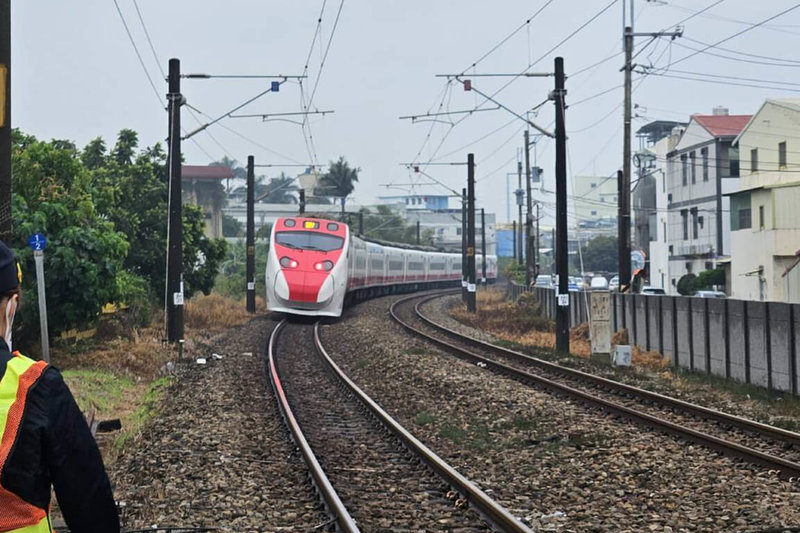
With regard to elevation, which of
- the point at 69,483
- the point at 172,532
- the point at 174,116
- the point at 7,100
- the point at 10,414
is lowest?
the point at 172,532

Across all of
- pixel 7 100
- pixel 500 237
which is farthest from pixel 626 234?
pixel 500 237

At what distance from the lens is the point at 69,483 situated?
8.40ft

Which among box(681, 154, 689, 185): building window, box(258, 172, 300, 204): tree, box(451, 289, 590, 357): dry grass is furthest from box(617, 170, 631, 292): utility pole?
box(258, 172, 300, 204): tree

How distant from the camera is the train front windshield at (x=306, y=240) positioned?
30.8 metres

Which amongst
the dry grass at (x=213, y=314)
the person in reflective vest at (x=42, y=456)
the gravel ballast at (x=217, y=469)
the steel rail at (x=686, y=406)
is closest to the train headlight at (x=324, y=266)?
the dry grass at (x=213, y=314)

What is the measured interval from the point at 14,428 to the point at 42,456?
0.12 metres

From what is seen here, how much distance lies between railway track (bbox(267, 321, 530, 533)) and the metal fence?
695 cm

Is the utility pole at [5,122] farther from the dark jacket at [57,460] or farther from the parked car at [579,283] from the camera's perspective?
the parked car at [579,283]

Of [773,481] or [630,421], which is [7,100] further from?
[630,421]

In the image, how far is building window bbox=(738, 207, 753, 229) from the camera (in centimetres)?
3742

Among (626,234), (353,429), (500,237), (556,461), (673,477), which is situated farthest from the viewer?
(500,237)

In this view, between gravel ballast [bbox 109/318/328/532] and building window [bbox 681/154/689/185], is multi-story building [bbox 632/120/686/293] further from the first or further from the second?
gravel ballast [bbox 109/318/328/532]

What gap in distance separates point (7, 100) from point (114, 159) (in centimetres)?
2474

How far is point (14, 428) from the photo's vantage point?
250 cm
